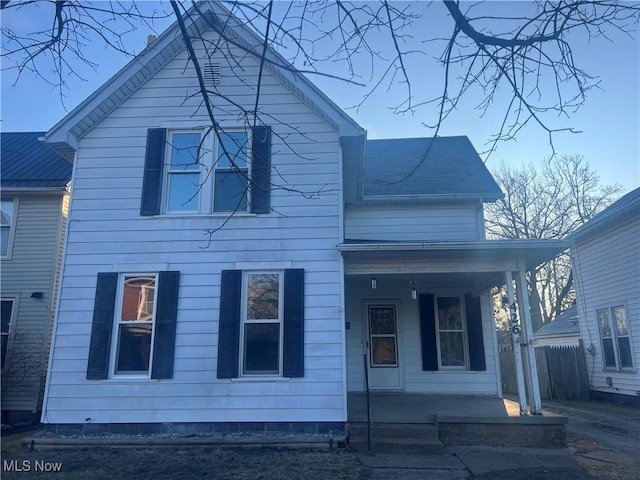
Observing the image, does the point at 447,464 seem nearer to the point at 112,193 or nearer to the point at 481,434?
the point at 481,434

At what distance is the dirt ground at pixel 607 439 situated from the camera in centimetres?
558

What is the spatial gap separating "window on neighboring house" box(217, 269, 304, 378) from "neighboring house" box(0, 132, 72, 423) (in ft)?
19.2

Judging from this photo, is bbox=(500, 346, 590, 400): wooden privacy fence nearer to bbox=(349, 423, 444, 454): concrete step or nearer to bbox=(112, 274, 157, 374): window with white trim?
bbox=(349, 423, 444, 454): concrete step

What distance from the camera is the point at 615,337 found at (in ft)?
38.9

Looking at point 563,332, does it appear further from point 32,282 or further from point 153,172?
point 32,282

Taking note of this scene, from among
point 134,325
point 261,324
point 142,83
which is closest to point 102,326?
point 134,325

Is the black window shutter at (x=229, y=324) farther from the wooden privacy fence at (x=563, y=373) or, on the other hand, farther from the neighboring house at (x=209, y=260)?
the wooden privacy fence at (x=563, y=373)

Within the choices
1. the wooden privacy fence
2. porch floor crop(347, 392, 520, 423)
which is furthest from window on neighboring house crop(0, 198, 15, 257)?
the wooden privacy fence

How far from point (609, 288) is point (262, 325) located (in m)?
9.51

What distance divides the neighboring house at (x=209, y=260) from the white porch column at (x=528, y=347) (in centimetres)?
35

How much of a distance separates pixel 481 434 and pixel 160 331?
4878 millimetres

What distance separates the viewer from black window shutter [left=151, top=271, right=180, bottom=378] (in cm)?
714

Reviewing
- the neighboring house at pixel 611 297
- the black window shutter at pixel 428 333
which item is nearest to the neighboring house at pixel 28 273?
the black window shutter at pixel 428 333

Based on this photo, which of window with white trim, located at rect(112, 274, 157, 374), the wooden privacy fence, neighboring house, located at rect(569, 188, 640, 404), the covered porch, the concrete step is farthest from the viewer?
the wooden privacy fence
